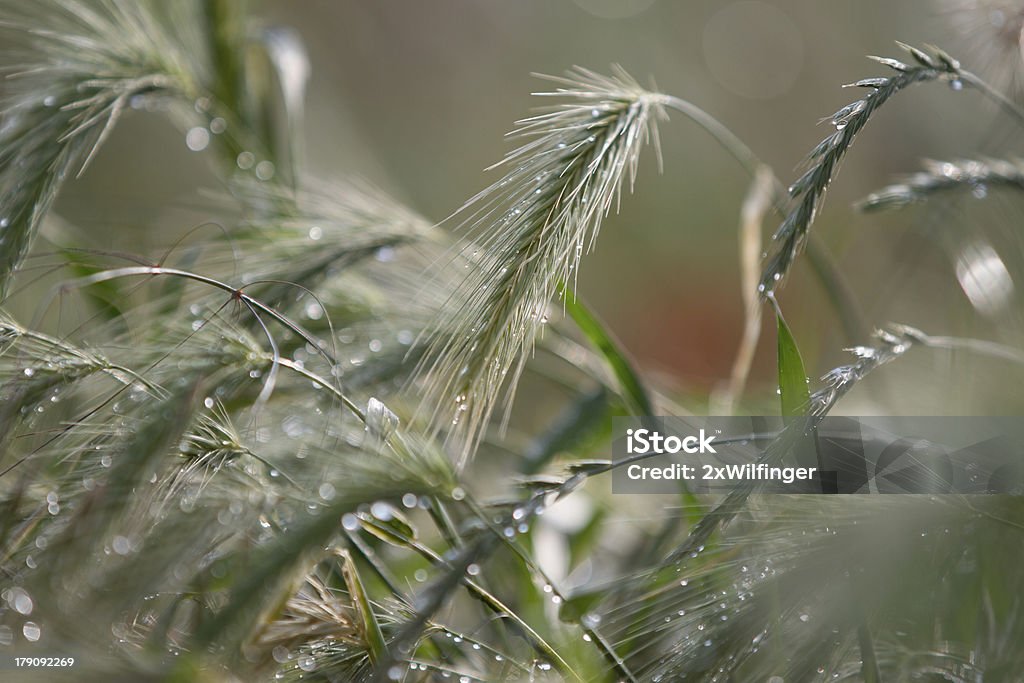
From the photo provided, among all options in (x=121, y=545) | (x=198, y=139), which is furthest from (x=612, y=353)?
(x=198, y=139)

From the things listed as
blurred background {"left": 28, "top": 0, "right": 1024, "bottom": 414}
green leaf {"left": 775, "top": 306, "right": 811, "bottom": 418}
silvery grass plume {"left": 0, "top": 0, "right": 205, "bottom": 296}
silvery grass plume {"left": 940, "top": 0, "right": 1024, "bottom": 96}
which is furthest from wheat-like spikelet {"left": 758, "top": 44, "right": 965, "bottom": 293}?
blurred background {"left": 28, "top": 0, "right": 1024, "bottom": 414}

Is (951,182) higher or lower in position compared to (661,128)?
lower

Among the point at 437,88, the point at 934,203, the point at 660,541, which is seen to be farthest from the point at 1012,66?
the point at 437,88

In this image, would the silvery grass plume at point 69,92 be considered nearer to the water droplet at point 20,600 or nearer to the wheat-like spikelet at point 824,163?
the water droplet at point 20,600

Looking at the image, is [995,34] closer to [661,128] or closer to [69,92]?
[69,92]

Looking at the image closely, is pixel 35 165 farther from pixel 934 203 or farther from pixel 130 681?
pixel 934 203

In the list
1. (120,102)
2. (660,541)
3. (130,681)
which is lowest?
(130,681)
